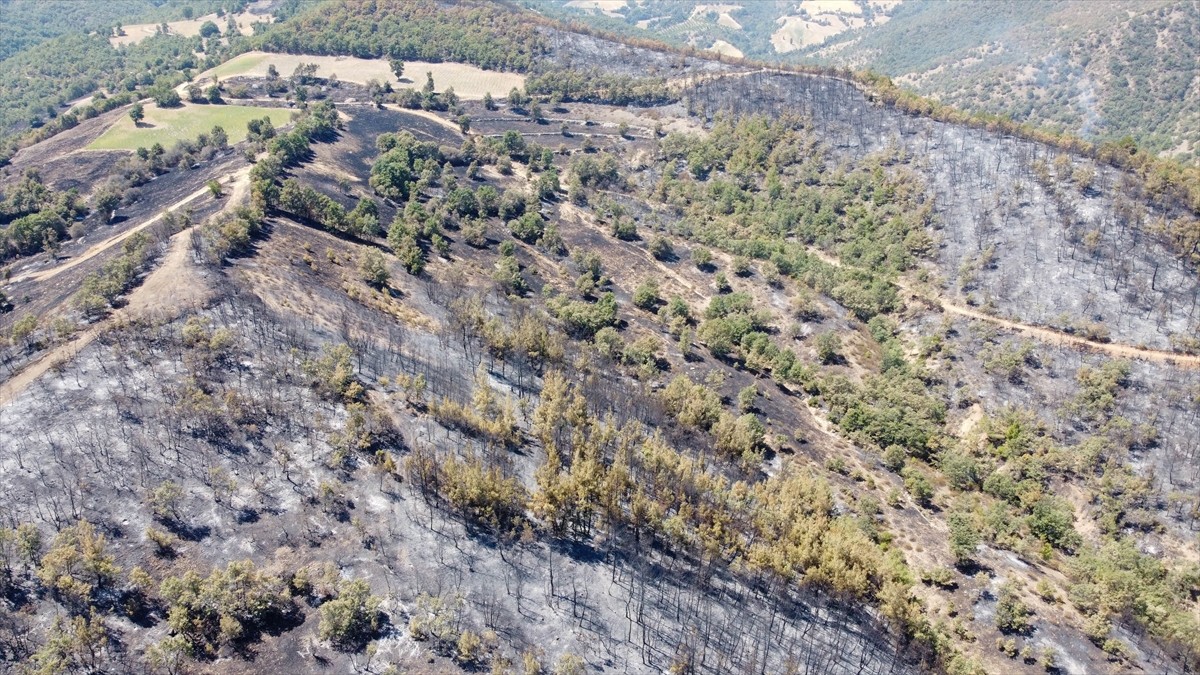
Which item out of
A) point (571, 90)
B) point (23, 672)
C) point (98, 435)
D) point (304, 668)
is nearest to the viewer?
point (23, 672)

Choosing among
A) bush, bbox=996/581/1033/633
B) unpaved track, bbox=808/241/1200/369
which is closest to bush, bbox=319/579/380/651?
bush, bbox=996/581/1033/633

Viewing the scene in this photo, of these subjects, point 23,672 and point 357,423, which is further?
point 357,423

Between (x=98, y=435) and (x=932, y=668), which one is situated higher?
(x=98, y=435)

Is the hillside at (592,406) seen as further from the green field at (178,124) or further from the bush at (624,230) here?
the bush at (624,230)

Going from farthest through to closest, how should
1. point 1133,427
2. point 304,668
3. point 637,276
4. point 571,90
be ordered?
point 571,90, point 637,276, point 1133,427, point 304,668

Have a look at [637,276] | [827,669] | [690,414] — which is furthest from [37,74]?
[827,669]

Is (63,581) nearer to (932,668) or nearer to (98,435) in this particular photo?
(98,435)

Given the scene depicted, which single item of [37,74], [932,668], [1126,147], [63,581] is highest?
[1126,147]

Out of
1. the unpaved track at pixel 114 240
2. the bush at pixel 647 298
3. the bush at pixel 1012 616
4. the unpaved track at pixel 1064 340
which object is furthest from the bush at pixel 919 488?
the unpaved track at pixel 114 240
